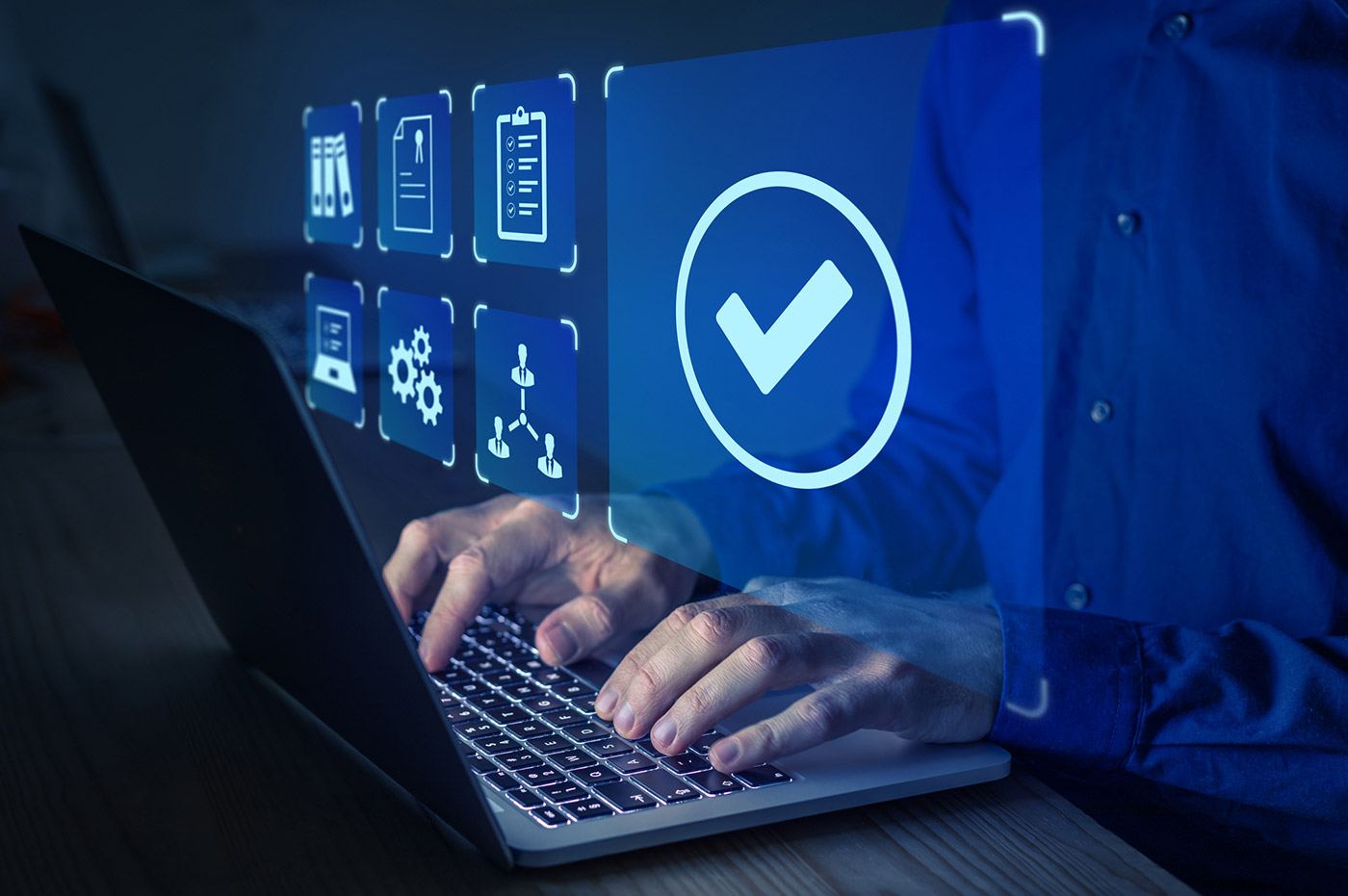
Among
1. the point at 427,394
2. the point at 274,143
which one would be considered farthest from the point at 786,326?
the point at 274,143

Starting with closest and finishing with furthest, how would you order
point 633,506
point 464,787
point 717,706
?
point 464,787, point 717,706, point 633,506

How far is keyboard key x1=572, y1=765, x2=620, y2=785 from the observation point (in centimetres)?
45

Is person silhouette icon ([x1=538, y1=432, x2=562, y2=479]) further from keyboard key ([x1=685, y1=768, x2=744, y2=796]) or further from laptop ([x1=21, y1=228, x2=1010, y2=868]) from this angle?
keyboard key ([x1=685, y1=768, x2=744, y2=796])

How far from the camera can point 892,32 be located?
0.49m

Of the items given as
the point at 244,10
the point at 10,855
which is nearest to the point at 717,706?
the point at 10,855

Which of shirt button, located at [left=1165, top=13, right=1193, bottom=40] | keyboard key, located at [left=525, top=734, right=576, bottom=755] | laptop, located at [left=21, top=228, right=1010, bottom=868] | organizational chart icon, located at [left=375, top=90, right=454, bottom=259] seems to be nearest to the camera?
laptop, located at [left=21, top=228, right=1010, bottom=868]

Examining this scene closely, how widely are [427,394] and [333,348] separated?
24 centimetres

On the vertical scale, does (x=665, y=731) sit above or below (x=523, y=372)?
below

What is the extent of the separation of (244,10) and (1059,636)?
1337 mm

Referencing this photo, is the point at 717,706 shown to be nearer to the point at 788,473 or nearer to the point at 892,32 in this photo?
the point at 788,473

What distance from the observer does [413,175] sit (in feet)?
2.80

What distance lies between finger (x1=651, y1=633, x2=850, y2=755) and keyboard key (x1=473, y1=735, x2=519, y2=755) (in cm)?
7

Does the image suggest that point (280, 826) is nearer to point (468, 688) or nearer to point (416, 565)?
point (468, 688)

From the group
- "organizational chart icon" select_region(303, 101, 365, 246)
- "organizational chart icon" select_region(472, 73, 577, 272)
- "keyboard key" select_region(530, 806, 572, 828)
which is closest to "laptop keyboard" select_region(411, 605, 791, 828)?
"keyboard key" select_region(530, 806, 572, 828)
